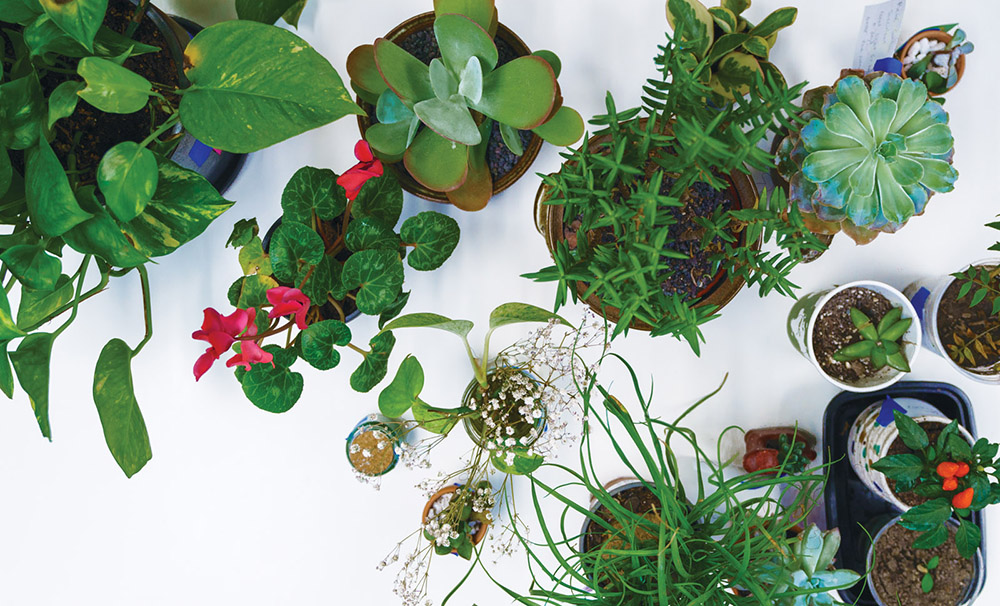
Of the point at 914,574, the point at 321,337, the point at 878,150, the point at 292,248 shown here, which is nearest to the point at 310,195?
the point at 292,248

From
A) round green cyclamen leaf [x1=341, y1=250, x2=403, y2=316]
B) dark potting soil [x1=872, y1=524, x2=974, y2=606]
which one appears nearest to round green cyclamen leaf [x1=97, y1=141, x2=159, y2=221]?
round green cyclamen leaf [x1=341, y1=250, x2=403, y2=316]

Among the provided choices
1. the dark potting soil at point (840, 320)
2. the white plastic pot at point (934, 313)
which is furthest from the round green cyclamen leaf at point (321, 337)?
the white plastic pot at point (934, 313)

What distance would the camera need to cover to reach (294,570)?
0.95 m

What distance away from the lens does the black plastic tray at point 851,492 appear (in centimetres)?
85

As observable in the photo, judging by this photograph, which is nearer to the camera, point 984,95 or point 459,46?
point 459,46

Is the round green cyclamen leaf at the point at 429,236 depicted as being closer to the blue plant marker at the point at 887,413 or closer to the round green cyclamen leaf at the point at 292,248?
the round green cyclamen leaf at the point at 292,248

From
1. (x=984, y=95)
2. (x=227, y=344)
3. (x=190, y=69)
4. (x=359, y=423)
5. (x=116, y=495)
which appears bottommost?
(x=116, y=495)

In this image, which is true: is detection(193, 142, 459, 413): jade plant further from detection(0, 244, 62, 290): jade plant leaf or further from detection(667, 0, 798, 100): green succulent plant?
detection(667, 0, 798, 100): green succulent plant

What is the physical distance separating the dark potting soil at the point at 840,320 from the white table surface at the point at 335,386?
58 mm

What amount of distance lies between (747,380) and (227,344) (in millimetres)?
715

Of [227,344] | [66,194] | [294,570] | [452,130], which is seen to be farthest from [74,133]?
[294,570]

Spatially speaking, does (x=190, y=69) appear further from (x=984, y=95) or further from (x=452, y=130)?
(x=984, y=95)

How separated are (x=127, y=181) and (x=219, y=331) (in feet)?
0.58

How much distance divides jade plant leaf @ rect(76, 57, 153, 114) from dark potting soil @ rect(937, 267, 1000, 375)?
38.7 inches
